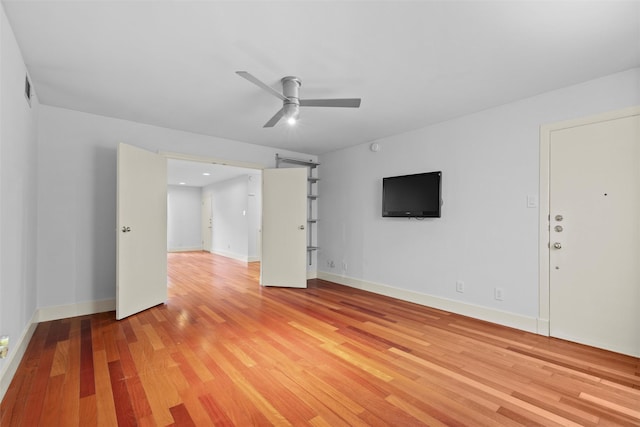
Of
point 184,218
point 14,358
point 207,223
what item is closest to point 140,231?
point 14,358

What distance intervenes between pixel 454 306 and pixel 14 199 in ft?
14.6

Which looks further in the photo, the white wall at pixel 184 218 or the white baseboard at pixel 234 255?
the white wall at pixel 184 218

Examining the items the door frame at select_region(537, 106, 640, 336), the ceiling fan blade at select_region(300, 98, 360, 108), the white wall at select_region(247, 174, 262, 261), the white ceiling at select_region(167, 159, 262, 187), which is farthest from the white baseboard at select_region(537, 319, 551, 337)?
the white wall at select_region(247, 174, 262, 261)

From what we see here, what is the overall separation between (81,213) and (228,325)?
2275mm

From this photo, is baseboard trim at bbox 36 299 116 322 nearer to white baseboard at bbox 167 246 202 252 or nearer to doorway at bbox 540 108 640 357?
doorway at bbox 540 108 640 357

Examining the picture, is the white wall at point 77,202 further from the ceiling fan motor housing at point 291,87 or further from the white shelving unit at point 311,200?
the white shelving unit at point 311,200

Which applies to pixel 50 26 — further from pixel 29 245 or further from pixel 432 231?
pixel 432 231

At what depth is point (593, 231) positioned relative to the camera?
2674 millimetres

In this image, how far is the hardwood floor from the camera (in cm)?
171

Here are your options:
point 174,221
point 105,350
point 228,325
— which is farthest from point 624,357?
point 174,221

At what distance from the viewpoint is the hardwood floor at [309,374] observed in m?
1.71

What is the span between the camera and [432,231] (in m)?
3.89

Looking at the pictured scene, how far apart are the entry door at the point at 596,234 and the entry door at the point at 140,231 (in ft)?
15.0

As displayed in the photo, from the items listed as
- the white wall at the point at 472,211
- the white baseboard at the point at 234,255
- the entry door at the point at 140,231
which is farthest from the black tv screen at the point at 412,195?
the white baseboard at the point at 234,255
